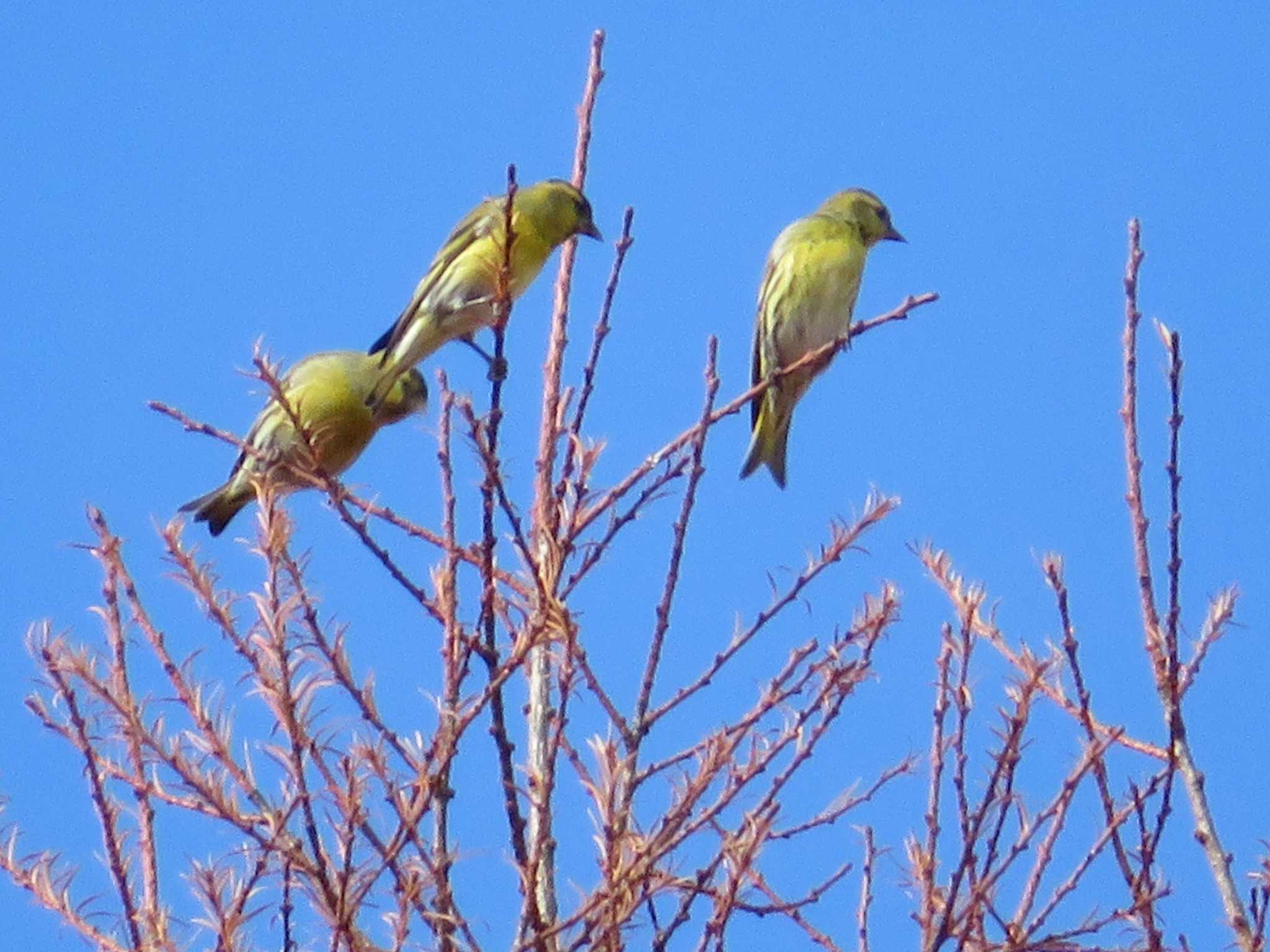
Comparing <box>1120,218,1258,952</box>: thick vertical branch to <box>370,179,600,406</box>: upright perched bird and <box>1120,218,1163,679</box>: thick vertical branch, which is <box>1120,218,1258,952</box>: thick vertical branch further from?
<box>370,179,600,406</box>: upright perched bird

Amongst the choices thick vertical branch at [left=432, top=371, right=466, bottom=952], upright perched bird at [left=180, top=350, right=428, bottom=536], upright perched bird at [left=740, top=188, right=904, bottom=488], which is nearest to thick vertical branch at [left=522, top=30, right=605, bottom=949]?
thick vertical branch at [left=432, top=371, right=466, bottom=952]

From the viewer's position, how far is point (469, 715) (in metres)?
1.82

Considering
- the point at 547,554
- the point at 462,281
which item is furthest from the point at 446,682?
the point at 462,281

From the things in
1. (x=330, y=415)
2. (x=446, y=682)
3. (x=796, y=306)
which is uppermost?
(x=796, y=306)

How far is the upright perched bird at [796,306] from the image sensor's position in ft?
18.2

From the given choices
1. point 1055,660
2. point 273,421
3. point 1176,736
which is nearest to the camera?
point 1055,660

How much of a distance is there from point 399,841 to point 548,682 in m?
0.65

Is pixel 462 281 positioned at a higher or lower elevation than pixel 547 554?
higher

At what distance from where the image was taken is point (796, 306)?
574cm

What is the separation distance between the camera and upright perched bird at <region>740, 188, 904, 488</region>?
5.56 metres

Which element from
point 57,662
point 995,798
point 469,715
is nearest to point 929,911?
point 995,798

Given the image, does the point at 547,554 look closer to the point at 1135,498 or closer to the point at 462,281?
the point at 1135,498

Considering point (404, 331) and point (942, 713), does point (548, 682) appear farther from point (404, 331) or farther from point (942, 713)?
point (404, 331)

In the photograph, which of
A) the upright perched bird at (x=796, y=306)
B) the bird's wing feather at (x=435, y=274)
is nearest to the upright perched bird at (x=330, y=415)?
the bird's wing feather at (x=435, y=274)
